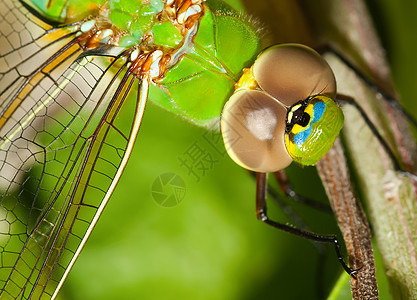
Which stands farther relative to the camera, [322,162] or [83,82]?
[83,82]

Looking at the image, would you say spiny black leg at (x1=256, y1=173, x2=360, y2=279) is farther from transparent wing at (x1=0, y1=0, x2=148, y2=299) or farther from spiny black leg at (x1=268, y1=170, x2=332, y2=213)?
transparent wing at (x1=0, y1=0, x2=148, y2=299)

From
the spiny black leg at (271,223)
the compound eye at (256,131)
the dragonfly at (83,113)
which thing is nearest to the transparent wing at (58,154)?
the dragonfly at (83,113)

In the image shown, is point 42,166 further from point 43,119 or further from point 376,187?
point 376,187

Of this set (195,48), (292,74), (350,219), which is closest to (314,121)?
(292,74)

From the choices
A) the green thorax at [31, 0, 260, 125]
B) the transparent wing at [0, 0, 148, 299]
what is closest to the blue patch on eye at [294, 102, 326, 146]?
the green thorax at [31, 0, 260, 125]

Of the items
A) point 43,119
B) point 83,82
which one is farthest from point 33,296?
point 83,82

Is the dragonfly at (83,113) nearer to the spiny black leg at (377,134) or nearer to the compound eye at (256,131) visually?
the compound eye at (256,131)
